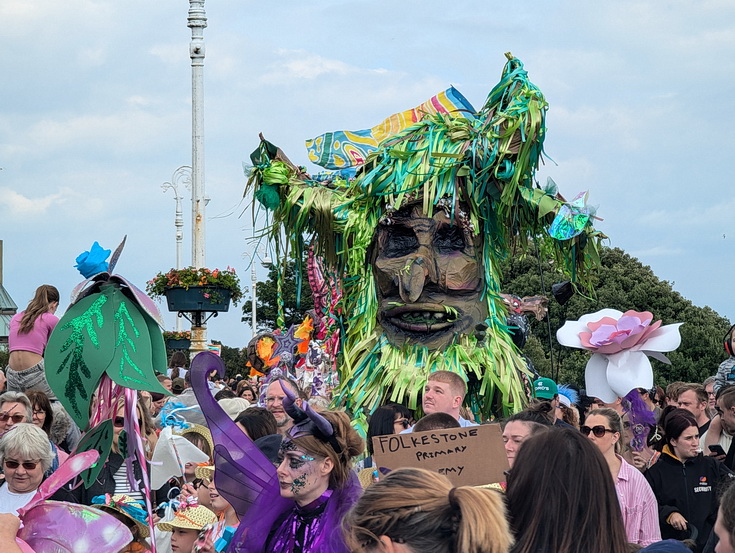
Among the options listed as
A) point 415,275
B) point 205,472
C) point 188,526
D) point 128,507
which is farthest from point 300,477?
point 415,275

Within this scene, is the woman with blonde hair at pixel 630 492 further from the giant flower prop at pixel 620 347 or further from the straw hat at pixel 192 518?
the giant flower prop at pixel 620 347

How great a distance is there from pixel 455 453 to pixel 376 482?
1.44 metres

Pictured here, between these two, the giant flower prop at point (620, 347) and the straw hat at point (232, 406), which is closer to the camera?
the giant flower prop at point (620, 347)

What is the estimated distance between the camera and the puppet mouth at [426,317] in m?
8.68

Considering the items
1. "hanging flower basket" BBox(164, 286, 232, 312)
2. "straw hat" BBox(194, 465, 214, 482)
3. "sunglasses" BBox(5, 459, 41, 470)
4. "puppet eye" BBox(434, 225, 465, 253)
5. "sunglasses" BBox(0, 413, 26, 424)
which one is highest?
"puppet eye" BBox(434, 225, 465, 253)

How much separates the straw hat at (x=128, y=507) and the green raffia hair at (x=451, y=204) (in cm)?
380

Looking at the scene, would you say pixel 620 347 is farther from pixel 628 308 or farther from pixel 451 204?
pixel 628 308

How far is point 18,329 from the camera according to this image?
7.46 metres

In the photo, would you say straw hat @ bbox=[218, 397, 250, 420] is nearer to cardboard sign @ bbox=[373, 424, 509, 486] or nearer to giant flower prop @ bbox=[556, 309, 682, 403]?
giant flower prop @ bbox=[556, 309, 682, 403]

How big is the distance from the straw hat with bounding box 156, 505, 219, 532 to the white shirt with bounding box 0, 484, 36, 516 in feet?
2.15

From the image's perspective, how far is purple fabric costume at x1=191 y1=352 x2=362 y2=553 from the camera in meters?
3.99

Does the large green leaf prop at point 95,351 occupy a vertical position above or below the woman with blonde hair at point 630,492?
above

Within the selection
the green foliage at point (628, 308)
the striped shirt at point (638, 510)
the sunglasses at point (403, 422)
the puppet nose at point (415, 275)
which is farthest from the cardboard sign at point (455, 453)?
the green foliage at point (628, 308)

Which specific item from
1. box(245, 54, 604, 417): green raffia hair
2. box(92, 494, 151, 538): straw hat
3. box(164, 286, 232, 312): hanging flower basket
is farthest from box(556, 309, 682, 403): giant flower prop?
box(164, 286, 232, 312): hanging flower basket
